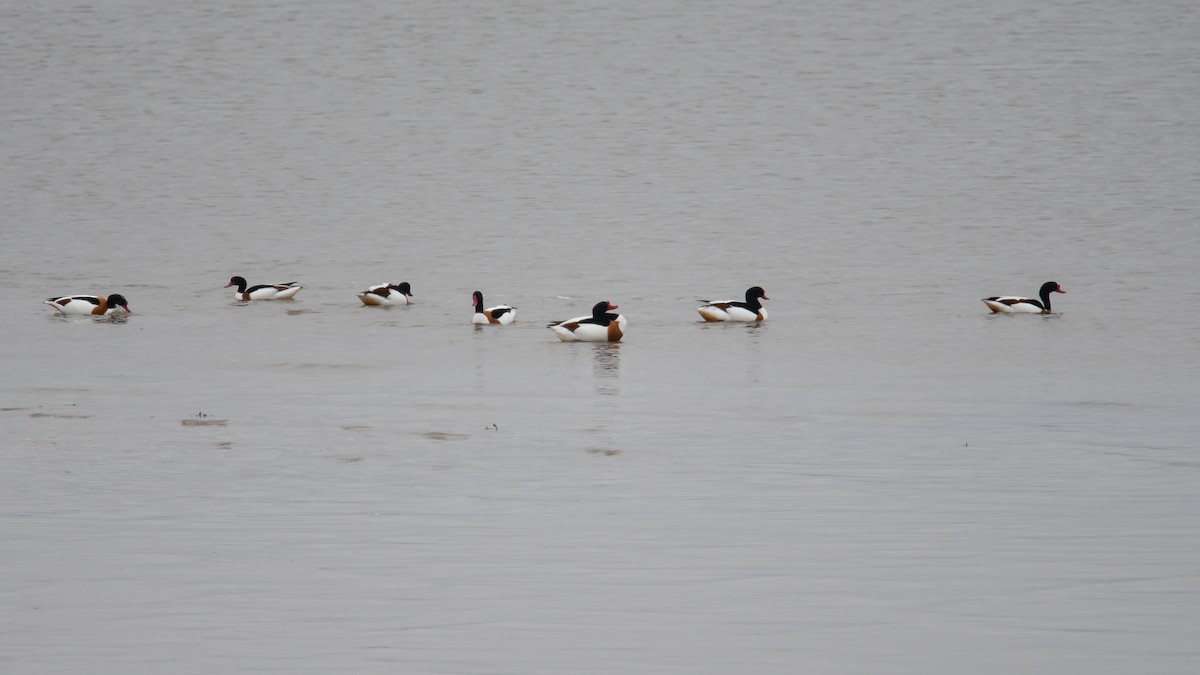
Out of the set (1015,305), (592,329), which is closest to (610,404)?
(592,329)

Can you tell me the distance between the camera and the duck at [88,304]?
31000 mm

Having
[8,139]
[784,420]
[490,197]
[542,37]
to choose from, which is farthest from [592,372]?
[542,37]

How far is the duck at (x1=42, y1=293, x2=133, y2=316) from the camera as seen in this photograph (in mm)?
31000

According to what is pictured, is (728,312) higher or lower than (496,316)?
higher

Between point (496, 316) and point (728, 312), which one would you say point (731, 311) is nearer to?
point (728, 312)

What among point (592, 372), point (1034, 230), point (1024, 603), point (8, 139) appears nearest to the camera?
point (1024, 603)

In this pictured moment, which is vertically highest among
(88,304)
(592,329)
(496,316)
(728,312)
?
(88,304)

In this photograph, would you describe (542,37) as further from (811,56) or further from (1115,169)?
(1115,169)

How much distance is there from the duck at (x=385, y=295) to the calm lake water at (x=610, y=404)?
561 mm

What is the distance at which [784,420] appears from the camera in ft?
56.2

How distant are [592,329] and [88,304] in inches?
420

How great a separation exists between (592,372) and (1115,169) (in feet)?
154

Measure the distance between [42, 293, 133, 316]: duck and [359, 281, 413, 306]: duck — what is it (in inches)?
191

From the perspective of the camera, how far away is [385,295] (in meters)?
33.4
